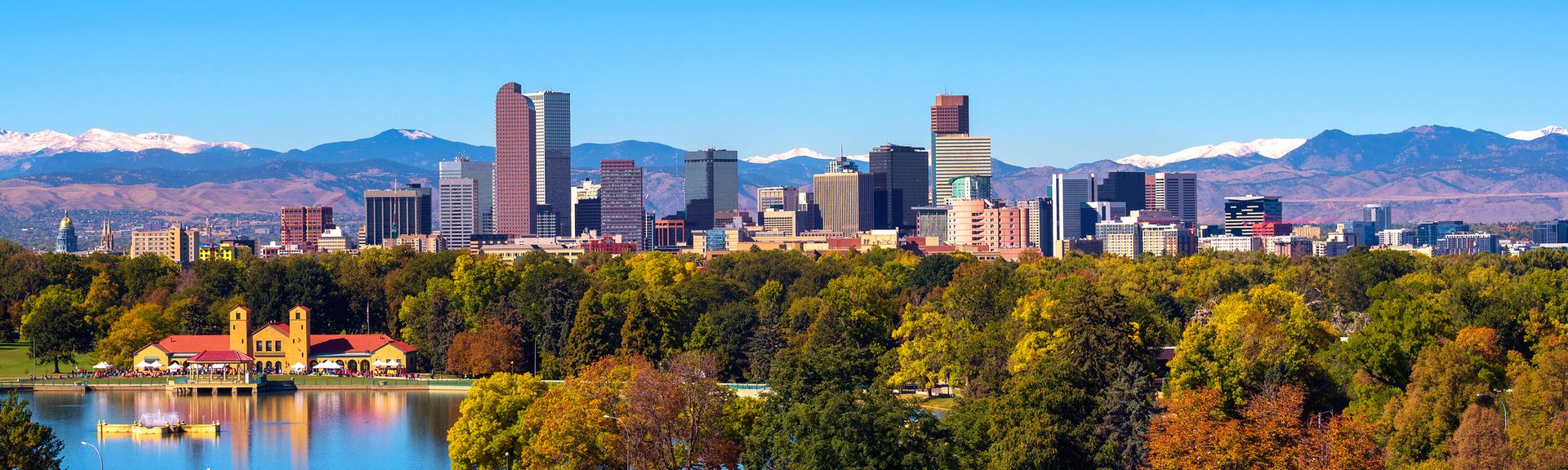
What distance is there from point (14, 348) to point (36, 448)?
64103 mm

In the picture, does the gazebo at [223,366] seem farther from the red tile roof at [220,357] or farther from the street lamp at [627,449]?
the street lamp at [627,449]

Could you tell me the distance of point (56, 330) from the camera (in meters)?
106

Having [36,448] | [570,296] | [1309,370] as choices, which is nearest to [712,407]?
[36,448]

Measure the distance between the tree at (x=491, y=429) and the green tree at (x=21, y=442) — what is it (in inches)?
419

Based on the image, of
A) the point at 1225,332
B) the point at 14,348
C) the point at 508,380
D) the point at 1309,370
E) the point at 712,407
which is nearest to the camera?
the point at 712,407

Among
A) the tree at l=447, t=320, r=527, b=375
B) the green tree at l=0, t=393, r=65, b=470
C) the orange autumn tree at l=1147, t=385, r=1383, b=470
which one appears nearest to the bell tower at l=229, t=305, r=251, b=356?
the tree at l=447, t=320, r=527, b=375

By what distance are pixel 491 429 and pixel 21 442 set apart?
12401 millimetres

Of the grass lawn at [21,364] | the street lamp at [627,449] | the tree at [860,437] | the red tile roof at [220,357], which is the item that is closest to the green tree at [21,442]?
the street lamp at [627,449]

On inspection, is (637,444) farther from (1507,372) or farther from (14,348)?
(14,348)

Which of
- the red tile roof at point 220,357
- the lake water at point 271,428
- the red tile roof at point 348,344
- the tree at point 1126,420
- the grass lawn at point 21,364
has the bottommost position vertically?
the lake water at point 271,428

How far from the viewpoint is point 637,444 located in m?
52.4

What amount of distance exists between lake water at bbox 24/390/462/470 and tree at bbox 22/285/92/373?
1007cm

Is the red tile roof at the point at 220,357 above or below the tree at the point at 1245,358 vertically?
below

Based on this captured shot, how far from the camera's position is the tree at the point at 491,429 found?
5753 centimetres
